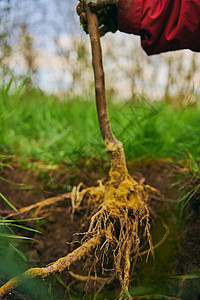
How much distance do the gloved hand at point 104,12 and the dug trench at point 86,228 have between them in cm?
65

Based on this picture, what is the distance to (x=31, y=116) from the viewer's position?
7.18ft

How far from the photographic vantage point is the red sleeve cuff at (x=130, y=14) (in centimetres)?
85

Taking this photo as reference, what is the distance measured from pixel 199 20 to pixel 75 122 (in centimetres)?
127

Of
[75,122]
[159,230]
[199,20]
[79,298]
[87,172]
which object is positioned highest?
[199,20]

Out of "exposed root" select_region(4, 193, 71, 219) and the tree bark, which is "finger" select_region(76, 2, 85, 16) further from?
"exposed root" select_region(4, 193, 71, 219)

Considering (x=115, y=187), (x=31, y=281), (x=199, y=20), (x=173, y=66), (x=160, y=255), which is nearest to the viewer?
(x=31, y=281)

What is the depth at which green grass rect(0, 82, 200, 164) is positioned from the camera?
4.45ft

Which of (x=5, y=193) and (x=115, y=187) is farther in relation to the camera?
(x=5, y=193)

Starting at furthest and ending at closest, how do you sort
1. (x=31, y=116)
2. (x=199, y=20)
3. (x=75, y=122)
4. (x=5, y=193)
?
(x=31, y=116) < (x=75, y=122) < (x=5, y=193) < (x=199, y=20)

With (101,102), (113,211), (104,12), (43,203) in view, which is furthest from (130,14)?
(43,203)

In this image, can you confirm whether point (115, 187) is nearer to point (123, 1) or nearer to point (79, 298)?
point (79, 298)

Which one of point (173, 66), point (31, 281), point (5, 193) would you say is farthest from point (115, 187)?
point (173, 66)

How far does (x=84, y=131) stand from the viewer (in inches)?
69.2

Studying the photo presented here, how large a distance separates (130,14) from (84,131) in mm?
981
